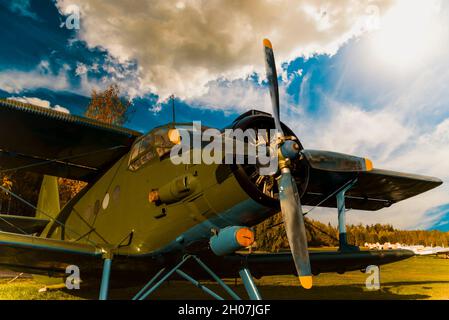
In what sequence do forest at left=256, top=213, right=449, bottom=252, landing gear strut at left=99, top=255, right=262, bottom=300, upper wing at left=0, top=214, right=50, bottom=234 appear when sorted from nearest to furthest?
landing gear strut at left=99, top=255, right=262, bottom=300 → upper wing at left=0, top=214, right=50, bottom=234 → forest at left=256, top=213, right=449, bottom=252

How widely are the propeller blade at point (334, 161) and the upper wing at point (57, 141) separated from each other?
3895 millimetres

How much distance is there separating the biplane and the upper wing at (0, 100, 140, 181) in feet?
0.07

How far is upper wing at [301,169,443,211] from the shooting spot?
841 cm

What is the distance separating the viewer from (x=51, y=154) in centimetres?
814

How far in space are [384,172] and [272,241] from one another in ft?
53.1

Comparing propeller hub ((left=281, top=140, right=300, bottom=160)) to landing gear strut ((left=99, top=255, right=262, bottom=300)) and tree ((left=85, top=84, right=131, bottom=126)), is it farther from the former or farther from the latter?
tree ((left=85, top=84, right=131, bottom=126))

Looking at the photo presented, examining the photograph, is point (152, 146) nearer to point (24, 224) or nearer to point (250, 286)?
point (250, 286)

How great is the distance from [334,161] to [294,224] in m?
1.18

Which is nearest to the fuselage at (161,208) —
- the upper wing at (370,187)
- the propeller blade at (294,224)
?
the propeller blade at (294,224)

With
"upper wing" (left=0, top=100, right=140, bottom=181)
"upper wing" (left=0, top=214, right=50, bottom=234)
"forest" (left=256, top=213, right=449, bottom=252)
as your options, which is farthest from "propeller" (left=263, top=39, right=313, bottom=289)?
"forest" (left=256, top=213, right=449, bottom=252)

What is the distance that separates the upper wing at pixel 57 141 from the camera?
6.79m

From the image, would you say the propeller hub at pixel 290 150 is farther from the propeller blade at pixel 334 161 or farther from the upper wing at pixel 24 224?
the upper wing at pixel 24 224

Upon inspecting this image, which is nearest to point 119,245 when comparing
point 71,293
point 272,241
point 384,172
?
point 71,293

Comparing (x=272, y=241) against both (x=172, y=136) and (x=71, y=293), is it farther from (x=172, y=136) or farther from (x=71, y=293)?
(x=172, y=136)
